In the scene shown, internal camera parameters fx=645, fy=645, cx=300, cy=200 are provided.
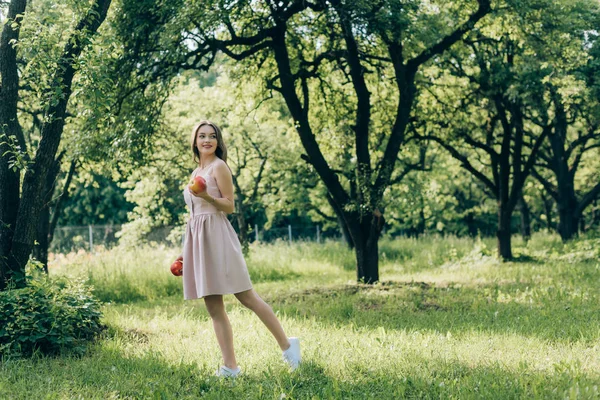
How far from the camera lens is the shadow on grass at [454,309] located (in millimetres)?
7066

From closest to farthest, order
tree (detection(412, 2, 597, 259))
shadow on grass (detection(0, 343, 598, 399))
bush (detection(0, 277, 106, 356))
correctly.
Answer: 1. shadow on grass (detection(0, 343, 598, 399))
2. bush (detection(0, 277, 106, 356))
3. tree (detection(412, 2, 597, 259))

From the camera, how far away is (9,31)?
748cm

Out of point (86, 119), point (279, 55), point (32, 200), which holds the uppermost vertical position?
point (279, 55)

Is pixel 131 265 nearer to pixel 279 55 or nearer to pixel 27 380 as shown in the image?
pixel 279 55

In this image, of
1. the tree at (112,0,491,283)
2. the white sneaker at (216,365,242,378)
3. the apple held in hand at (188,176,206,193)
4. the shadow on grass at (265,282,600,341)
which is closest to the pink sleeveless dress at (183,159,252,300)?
the apple held in hand at (188,176,206,193)

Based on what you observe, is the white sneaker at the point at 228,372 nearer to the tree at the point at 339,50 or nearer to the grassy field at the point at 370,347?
the grassy field at the point at 370,347

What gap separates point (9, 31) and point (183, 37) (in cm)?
294

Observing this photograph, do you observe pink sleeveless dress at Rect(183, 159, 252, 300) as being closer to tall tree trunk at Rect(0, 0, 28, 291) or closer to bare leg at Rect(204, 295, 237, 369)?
bare leg at Rect(204, 295, 237, 369)

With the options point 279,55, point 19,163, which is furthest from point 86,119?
point 279,55

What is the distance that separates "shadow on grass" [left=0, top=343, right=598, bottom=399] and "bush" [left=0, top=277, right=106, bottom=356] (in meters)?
0.58

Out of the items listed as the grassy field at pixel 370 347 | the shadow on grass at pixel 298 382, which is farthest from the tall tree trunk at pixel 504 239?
the shadow on grass at pixel 298 382

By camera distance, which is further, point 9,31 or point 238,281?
point 9,31

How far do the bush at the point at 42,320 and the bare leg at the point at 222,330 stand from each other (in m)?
2.05

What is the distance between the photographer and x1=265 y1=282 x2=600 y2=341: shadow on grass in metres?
7.07
